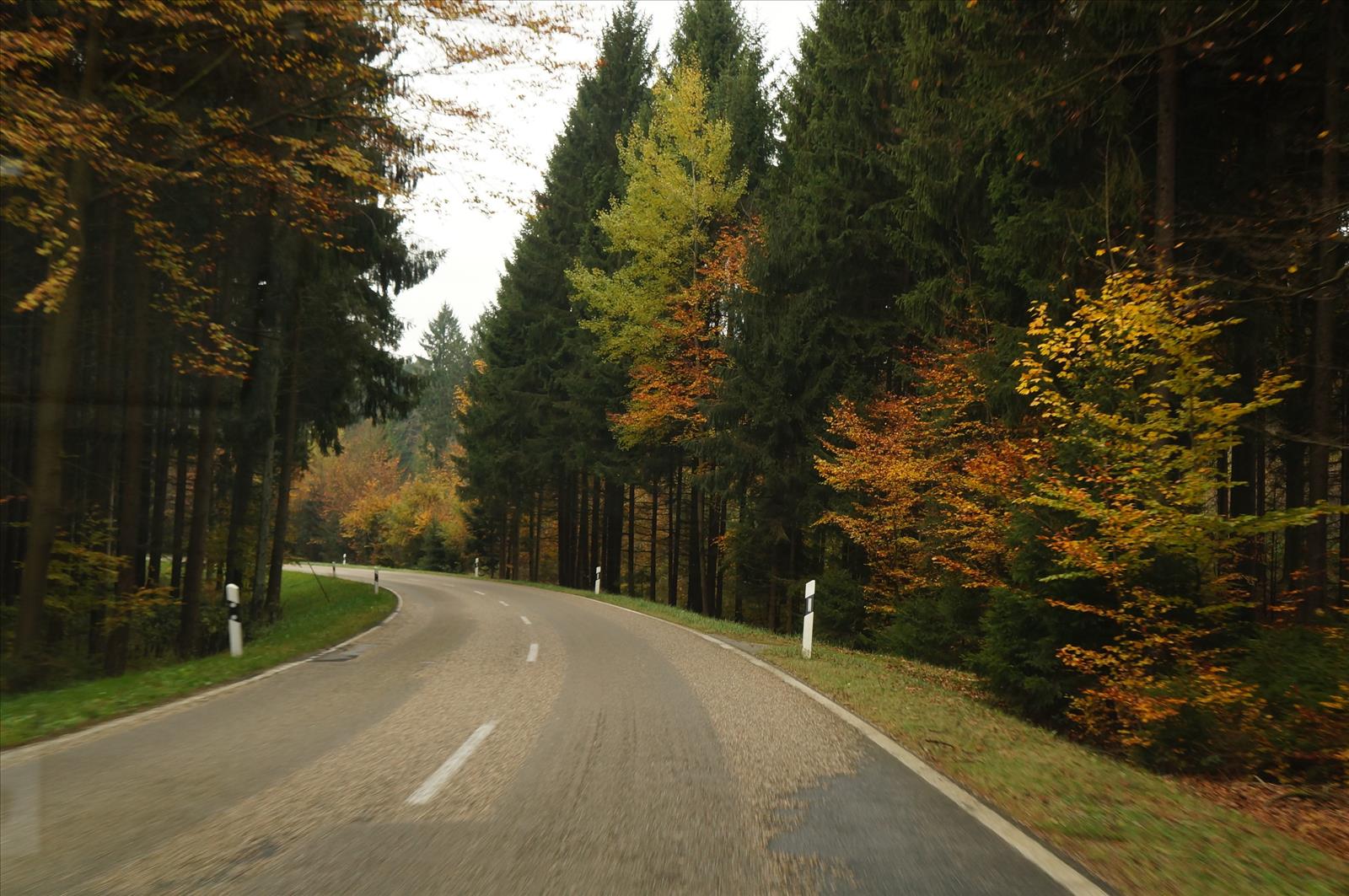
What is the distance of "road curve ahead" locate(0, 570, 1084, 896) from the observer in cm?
383

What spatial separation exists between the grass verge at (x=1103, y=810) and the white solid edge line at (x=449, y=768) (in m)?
3.56

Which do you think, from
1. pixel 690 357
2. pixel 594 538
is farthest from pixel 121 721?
pixel 594 538

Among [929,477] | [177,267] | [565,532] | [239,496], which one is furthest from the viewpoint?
[565,532]

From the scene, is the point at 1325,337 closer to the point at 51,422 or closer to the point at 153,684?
the point at 153,684

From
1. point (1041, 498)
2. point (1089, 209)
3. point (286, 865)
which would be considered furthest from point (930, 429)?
point (286, 865)

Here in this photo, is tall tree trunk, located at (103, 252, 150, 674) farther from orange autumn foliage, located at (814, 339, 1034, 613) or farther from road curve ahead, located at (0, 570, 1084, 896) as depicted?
orange autumn foliage, located at (814, 339, 1034, 613)

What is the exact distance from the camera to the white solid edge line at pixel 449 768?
5.04 m

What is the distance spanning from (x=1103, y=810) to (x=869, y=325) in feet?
51.1

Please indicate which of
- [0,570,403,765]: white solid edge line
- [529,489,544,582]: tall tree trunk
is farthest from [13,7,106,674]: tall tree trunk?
[529,489,544,582]: tall tree trunk

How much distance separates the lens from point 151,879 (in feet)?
12.3

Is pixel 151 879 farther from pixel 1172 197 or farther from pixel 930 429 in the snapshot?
pixel 930 429

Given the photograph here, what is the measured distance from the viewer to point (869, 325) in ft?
64.1

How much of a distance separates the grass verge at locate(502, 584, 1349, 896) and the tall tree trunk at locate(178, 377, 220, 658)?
495 inches

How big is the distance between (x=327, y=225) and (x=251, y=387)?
14.9ft
